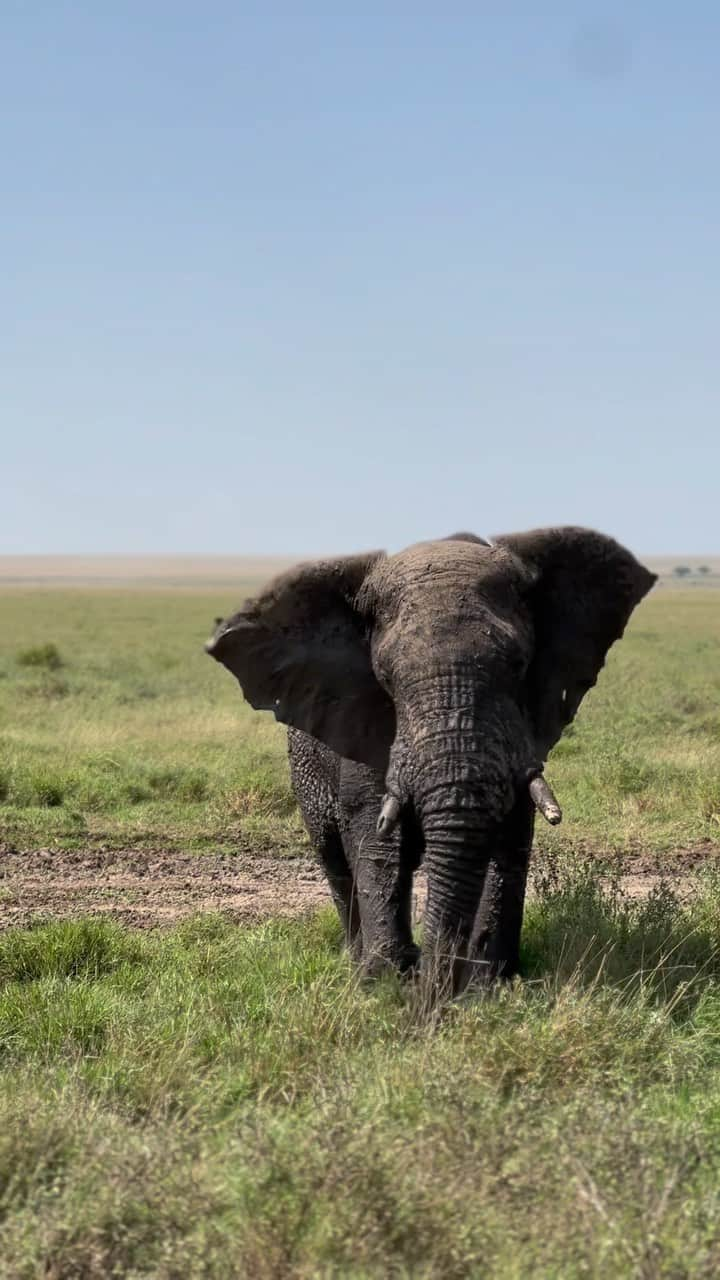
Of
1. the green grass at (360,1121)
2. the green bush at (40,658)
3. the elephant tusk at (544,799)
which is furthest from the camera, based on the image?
the green bush at (40,658)

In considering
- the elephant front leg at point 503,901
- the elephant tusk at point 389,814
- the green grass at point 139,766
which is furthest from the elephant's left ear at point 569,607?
the green grass at point 139,766

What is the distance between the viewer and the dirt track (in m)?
9.80

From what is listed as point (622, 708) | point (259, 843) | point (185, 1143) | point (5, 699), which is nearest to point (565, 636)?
point (185, 1143)

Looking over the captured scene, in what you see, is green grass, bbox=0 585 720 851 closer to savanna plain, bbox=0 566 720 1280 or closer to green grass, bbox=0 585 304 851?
green grass, bbox=0 585 304 851

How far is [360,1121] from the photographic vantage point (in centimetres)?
505

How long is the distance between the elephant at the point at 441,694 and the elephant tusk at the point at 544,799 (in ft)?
0.04

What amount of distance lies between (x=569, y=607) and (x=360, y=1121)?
10.9 feet

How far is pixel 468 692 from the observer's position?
641cm

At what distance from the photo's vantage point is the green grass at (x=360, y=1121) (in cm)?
441

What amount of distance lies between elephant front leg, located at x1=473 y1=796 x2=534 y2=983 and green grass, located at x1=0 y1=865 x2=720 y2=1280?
0.29 m

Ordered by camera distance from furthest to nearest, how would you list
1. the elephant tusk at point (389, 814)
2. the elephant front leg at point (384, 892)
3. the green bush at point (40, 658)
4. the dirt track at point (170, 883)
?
the green bush at point (40, 658) < the dirt track at point (170, 883) < the elephant front leg at point (384, 892) < the elephant tusk at point (389, 814)

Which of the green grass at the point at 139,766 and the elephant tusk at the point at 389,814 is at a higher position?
the elephant tusk at the point at 389,814

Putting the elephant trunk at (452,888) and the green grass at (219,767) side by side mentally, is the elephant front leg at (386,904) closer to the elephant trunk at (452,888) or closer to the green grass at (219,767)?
the elephant trunk at (452,888)

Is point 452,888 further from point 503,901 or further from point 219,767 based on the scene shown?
point 219,767
